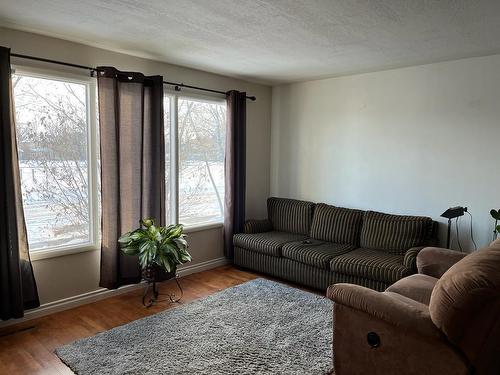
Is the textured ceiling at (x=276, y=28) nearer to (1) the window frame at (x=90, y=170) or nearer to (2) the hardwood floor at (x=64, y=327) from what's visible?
(1) the window frame at (x=90, y=170)

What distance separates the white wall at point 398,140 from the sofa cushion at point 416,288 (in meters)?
1.26

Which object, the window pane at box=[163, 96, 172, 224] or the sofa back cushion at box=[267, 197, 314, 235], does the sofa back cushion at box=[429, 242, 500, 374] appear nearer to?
the sofa back cushion at box=[267, 197, 314, 235]

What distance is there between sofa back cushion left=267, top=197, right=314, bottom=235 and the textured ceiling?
172cm

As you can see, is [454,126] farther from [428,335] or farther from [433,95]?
[428,335]

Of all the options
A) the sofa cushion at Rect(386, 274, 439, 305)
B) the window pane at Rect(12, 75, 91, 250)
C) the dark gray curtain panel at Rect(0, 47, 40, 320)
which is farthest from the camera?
the window pane at Rect(12, 75, 91, 250)

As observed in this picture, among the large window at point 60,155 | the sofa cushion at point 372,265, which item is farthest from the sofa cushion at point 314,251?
the large window at point 60,155

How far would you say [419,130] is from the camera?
390 centimetres

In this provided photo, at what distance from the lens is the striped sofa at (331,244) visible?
3.44 metres

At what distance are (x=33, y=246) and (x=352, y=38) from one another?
3.20 m

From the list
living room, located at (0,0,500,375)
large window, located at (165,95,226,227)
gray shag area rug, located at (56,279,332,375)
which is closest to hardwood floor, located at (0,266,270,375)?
living room, located at (0,0,500,375)

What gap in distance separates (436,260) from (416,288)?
1.65 feet

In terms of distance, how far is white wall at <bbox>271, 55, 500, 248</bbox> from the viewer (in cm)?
352

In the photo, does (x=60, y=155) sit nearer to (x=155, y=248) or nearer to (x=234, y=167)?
(x=155, y=248)

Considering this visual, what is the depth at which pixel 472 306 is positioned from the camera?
5.61ft
